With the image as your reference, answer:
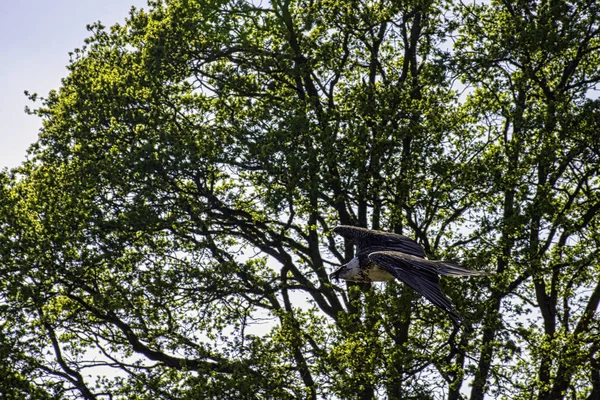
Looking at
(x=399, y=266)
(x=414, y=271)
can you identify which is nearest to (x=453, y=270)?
(x=414, y=271)

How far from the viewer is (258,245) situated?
76.3 feet

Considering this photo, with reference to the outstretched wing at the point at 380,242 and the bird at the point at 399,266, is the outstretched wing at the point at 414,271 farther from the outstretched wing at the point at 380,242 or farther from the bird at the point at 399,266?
the outstretched wing at the point at 380,242

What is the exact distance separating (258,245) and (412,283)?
34.9 ft

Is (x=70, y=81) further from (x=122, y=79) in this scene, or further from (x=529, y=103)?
(x=529, y=103)

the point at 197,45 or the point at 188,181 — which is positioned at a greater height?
the point at 197,45

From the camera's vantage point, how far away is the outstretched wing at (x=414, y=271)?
12.5m

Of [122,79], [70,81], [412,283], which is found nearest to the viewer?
[412,283]

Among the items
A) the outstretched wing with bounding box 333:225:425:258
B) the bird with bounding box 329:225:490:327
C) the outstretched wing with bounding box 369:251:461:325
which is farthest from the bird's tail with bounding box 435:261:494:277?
the outstretched wing with bounding box 333:225:425:258

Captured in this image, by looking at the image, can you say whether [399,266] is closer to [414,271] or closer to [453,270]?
[414,271]

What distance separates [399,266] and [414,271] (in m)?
0.34

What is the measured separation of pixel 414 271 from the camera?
13.7m

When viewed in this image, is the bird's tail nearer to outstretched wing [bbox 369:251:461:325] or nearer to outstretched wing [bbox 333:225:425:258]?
outstretched wing [bbox 369:251:461:325]

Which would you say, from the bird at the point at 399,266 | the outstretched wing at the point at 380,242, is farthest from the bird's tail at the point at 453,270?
the outstretched wing at the point at 380,242

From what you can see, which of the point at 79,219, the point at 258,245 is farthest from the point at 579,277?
the point at 79,219
